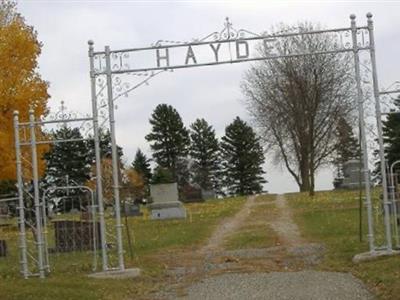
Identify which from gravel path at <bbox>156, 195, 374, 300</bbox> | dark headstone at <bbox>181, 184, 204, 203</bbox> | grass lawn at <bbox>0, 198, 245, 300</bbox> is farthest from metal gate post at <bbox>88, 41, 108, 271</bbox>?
dark headstone at <bbox>181, 184, 204, 203</bbox>

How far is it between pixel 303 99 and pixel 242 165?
3677 cm

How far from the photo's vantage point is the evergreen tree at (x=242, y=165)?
261 feet

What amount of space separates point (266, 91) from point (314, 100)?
12.6ft

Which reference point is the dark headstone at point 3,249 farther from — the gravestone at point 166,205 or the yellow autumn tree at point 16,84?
the gravestone at point 166,205

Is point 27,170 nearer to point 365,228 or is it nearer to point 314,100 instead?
point 365,228

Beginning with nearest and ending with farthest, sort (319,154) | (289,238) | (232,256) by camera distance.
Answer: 1. (232,256)
2. (289,238)
3. (319,154)

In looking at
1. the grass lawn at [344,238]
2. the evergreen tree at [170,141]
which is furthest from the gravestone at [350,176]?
the evergreen tree at [170,141]

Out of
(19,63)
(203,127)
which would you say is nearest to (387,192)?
(19,63)

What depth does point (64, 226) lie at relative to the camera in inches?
734

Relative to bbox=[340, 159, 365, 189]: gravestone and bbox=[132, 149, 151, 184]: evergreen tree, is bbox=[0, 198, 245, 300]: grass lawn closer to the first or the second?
bbox=[340, 159, 365, 189]: gravestone

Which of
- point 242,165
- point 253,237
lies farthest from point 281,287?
point 242,165

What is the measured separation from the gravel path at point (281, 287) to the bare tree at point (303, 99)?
92.8 feet

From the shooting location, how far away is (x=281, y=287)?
38.9ft

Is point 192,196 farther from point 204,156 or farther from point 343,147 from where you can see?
point 204,156
